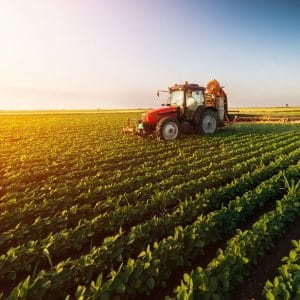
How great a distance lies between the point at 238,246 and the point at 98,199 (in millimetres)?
3525

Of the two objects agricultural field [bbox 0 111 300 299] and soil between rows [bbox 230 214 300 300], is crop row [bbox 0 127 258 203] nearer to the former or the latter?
agricultural field [bbox 0 111 300 299]

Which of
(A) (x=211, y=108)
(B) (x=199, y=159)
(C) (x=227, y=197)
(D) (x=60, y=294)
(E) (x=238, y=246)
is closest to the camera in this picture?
(D) (x=60, y=294)

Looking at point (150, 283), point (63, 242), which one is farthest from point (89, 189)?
point (150, 283)

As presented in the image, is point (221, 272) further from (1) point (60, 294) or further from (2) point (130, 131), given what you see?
(2) point (130, 131)

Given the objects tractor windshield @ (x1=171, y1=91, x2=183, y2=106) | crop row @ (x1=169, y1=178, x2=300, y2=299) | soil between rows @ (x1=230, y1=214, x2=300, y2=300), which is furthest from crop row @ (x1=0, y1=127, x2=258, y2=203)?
soil between rows @ (x1=230, y1=214, x2=300, y2=300)

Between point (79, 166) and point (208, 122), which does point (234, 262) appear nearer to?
point (79, 166)

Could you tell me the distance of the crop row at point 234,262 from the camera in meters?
3.19

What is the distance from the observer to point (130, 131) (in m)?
15.6

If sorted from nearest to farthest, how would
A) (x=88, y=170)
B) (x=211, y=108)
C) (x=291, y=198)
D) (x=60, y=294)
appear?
(x=60, y=294) < (x=291, y=198) < (x=88, y=170) < (x=211, y=108)

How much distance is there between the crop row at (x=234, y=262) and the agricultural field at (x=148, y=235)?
0.5 inches

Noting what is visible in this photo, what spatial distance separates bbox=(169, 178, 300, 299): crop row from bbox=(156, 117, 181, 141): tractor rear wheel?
8.58 metres

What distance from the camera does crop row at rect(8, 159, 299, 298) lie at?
131 inches

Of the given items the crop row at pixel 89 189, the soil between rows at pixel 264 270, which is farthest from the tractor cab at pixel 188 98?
the soil between rows at pixel 264 270

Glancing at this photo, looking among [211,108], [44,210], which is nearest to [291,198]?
[44,210]
